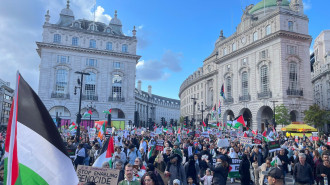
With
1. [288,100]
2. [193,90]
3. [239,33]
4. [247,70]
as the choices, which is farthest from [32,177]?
[193,90]

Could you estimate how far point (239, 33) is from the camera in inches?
2082

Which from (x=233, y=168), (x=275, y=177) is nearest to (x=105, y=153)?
(x=275, y=177)

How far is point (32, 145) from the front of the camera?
3.52 meters

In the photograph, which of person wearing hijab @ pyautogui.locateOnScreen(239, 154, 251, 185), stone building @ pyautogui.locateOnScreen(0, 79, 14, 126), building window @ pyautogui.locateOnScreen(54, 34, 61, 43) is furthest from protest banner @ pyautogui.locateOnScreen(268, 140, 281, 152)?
stone building @ pyautogui.locateOnScreen(0, 79, 14, 126)

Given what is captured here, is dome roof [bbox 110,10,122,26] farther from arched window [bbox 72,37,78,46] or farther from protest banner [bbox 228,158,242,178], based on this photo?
protest banner [bbox 228,158,242,178]

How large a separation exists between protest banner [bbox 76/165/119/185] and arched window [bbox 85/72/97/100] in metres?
52.1

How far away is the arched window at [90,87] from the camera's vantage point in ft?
184

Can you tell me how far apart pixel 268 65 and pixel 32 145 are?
4663 cm

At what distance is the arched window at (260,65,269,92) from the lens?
46.0 m

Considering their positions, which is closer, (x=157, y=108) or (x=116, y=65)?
(x=116, y=65)

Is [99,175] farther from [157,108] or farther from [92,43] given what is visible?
[157,108]

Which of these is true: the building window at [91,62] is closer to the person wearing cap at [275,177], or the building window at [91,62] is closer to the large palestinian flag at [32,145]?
the large palestinian flag at [32,145]

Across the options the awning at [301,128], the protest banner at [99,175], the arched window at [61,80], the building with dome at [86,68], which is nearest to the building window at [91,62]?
the building with dome at [86,68]

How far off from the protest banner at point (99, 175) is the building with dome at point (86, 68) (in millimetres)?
49045
